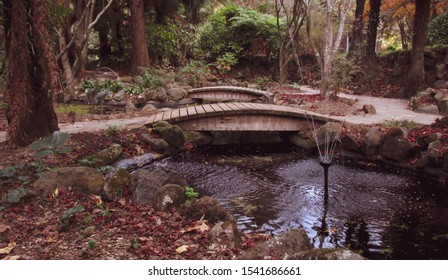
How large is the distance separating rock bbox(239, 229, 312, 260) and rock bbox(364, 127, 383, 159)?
136 inches

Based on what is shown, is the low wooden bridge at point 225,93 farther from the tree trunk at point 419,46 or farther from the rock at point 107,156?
the rock at point 107,156

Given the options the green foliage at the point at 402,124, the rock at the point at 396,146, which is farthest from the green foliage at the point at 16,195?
the green foliage at the point at 402,124

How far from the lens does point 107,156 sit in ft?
16.9

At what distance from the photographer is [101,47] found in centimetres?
1686

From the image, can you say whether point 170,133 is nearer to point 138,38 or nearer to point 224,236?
point 224,236

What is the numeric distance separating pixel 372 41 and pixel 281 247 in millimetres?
11797

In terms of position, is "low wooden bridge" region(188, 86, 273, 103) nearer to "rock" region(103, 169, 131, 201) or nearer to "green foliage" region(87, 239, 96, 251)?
"rock" region(103, 169, 131, 201)

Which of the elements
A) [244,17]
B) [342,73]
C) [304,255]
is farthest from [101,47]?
[304,255]

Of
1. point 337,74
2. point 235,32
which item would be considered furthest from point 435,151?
point 235,32

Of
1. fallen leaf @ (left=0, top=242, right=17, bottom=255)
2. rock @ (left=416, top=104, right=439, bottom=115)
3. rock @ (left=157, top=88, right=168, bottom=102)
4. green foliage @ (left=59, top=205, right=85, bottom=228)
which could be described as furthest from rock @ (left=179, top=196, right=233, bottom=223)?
rock @ (left=157, top=88, right=168, bottom=102)

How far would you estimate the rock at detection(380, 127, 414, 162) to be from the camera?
5520 millimetres

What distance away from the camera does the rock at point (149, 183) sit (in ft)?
12.0

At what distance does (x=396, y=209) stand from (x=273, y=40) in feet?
47.6
